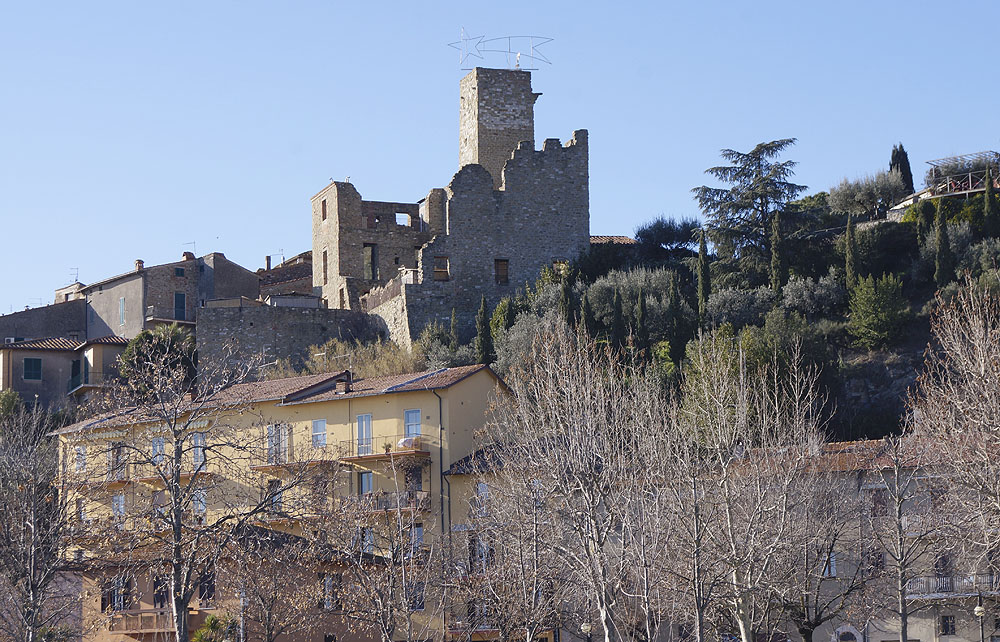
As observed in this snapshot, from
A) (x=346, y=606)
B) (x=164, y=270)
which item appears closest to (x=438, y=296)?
(x=164, y=270)

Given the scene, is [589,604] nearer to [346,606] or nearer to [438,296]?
[346,606]

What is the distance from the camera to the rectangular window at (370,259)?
2734 inches

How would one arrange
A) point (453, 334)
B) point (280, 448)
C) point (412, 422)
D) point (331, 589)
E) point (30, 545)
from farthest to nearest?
point (453, 334) < point (280, 448) < point (412, 422) < point (331, 589) < point (30, 545)

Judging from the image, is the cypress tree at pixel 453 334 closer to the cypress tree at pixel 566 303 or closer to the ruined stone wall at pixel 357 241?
the cypress tree at pixel 566 303

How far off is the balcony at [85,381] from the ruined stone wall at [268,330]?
16.3 ft

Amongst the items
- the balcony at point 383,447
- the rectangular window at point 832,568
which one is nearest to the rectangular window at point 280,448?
the balcony at point 383,447

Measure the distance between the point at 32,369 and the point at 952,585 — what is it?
41216 millimetres

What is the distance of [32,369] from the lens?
63531 millimetres

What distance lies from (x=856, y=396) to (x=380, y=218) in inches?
1089

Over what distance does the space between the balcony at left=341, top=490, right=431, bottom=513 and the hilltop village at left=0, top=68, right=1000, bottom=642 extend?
0.72 feet

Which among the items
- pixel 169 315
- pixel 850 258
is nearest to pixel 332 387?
pixel 850 258

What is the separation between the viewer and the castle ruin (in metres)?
63.6

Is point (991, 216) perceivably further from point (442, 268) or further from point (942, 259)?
point (442, 268)

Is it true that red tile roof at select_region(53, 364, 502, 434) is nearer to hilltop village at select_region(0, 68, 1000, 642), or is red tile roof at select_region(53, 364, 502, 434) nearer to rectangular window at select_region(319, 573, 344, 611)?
hilltop village at select_region(0, 68, 1000, 642)
